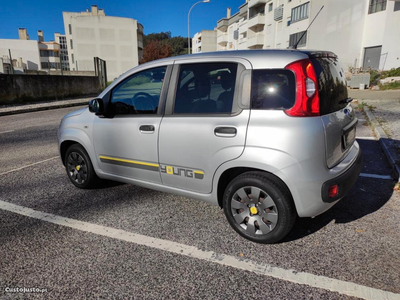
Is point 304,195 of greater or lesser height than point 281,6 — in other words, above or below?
below

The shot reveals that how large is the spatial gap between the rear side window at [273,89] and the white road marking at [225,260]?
1354 mm

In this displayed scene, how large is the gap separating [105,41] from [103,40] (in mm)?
386

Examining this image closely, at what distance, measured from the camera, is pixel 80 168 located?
13.4ft

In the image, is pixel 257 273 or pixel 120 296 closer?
pixel 120 296

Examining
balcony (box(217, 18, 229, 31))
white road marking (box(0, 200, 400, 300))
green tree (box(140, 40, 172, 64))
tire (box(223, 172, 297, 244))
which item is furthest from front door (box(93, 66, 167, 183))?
balcony (box(217, 18, 229, 31))

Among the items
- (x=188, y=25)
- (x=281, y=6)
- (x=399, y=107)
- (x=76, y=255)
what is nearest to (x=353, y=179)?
(x=76, y=255)

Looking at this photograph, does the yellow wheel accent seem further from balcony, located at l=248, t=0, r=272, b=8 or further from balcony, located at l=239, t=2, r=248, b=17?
balcony, located at l=239, t=2, r=248, b=17

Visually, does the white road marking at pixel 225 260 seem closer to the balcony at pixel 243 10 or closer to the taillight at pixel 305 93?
the taillight at pixel 305 93

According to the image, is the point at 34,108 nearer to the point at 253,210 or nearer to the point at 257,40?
the point at 253,210

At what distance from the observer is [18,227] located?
314 centimetres

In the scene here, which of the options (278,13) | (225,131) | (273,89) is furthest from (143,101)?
(278,13)

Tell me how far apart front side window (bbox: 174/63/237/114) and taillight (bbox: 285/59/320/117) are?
583 mm

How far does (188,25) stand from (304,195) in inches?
1393

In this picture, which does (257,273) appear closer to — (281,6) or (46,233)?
(46,233)
